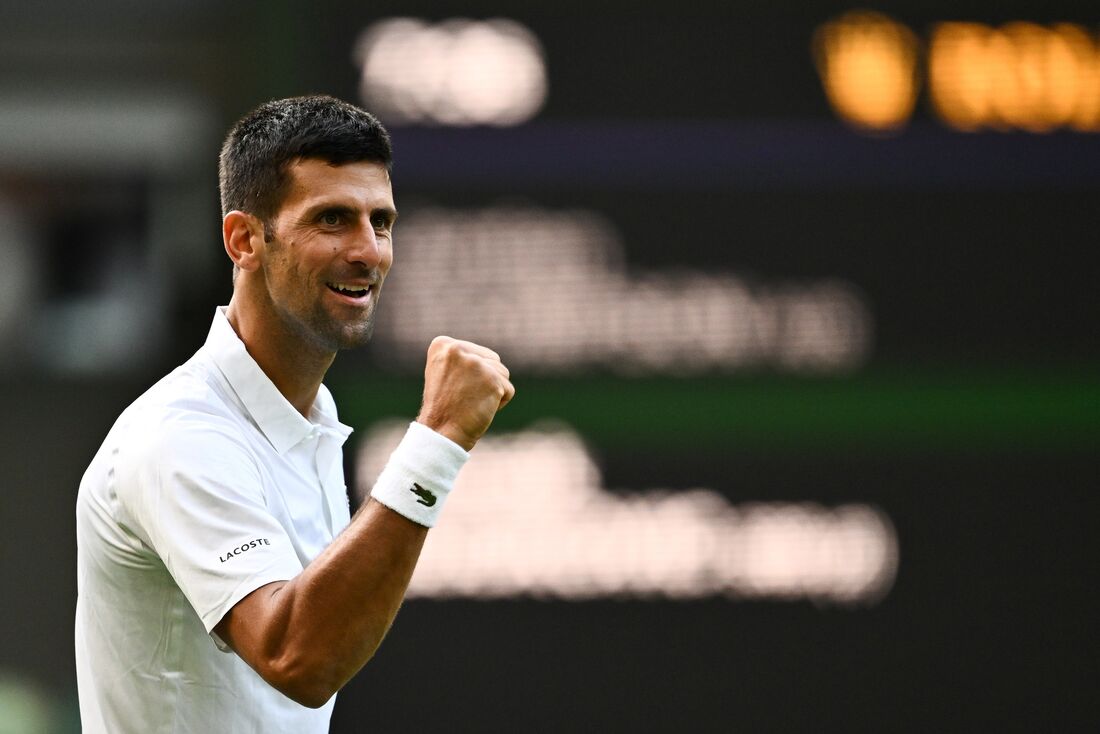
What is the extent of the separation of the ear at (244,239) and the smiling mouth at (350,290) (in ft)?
0.33

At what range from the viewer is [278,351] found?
2006 millimetres

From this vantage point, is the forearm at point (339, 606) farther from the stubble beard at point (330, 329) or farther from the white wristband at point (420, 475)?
the stubble beard at point (330, 329)

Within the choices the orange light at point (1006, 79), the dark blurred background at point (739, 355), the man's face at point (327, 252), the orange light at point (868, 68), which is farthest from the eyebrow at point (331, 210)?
the orange light at point (1006, 79)

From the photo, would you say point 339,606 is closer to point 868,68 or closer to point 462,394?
point 462,394

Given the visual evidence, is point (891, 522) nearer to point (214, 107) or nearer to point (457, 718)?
point (457, 718)

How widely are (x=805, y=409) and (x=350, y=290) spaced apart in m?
2.44

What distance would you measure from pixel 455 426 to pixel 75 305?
3878 millimetres

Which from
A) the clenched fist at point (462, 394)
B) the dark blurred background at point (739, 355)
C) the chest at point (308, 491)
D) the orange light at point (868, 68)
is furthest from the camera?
the orange light at point (868, 68)

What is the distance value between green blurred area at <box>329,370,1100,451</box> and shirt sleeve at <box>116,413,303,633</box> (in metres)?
2.37

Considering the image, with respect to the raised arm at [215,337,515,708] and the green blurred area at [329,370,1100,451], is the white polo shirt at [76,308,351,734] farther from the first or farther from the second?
the green blurred area at [329,370,1100,451]

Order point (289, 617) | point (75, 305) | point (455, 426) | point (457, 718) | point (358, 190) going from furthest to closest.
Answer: point (75, 305) < point (457, 718) < point (358, 190) < point (455, 426) < point (289, 617)

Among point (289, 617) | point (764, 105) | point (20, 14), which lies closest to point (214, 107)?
point (20, 14)

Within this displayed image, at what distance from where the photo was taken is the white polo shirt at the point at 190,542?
174 cm

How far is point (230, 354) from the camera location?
1.98 metres
